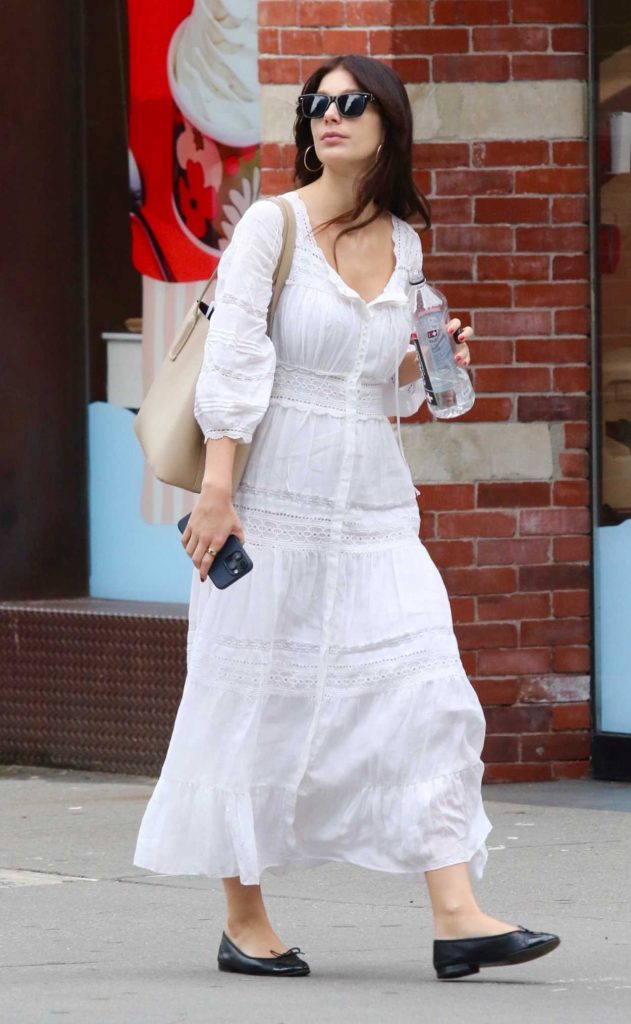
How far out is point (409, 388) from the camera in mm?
5258

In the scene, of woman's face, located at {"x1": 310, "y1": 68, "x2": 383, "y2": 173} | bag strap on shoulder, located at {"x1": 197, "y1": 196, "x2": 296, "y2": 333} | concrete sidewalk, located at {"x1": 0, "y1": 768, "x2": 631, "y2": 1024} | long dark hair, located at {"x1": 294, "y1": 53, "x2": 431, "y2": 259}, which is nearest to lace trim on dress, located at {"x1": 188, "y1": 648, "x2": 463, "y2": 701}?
concrete sidewalk, located at {"x1": 0, "y1": 768, "x2": 631, "y2": 1024}

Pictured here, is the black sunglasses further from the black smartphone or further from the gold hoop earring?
the black smartphone

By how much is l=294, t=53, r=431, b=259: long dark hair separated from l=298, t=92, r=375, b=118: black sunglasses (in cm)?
4

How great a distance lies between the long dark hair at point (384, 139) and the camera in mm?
5016

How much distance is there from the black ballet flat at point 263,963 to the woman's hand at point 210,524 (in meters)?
0.88

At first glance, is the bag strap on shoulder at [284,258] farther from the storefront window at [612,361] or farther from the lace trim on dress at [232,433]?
the storefront window at [612,361]

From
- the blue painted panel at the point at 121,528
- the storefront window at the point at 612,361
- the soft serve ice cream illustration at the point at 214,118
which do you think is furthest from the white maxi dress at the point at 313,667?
the blue painted panel at the point at 121,528

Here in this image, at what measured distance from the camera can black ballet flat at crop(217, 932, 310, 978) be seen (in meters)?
5.00

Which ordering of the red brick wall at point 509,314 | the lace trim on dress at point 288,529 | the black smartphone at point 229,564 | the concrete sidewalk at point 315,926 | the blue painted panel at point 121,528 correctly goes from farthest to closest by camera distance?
the blue painted panel at point 121,528
the red brick wall at point 509,314
the lace trim on dress at point 288,529
the black smartphone at point 229,564
the concrete sidewalk at point 315,926

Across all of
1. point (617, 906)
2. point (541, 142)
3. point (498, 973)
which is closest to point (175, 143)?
point (541, 142)

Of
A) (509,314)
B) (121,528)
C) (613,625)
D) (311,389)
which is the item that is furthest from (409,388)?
(121,528)

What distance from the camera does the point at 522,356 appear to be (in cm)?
768

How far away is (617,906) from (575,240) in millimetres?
2680

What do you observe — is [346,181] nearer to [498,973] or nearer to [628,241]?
[498,973]
